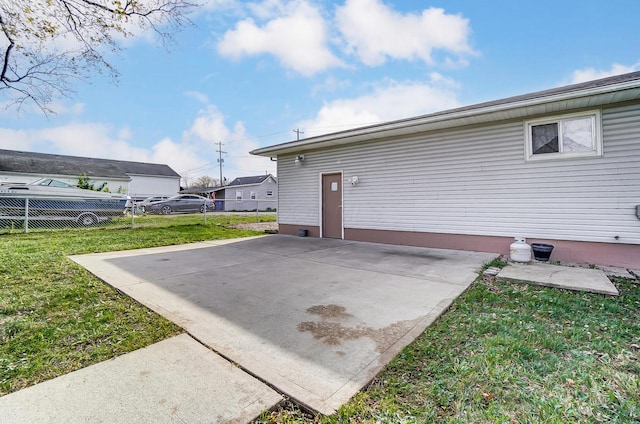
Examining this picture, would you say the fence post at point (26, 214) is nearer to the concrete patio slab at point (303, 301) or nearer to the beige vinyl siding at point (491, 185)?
the concrete patio slab at point (303, 301)

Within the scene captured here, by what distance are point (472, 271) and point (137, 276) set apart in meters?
5.04

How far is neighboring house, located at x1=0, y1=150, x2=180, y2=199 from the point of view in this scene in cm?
1989

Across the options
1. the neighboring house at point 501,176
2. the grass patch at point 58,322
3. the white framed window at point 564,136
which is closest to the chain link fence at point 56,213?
the grass patch at point 58,322

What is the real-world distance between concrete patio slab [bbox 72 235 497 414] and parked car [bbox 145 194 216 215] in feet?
44.7

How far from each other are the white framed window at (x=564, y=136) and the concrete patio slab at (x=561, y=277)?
80.7 inches

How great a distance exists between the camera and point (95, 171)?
23.1 metres

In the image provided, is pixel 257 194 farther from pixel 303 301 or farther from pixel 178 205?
pixel 303 301

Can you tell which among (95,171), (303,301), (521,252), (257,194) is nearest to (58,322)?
(303,301)

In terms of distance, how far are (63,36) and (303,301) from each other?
587cm

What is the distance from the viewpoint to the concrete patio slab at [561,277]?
3.38 m

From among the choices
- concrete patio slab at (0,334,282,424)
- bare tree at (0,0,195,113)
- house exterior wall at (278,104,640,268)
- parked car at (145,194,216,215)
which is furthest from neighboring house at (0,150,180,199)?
concrete patio slab at (0,334,282,424)

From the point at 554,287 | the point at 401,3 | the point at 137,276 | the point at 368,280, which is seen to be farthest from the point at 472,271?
the point at 401,3

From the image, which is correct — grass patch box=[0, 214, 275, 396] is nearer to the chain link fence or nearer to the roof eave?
the chain link fence

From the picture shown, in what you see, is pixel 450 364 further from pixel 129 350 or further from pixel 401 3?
pixel 401 3
